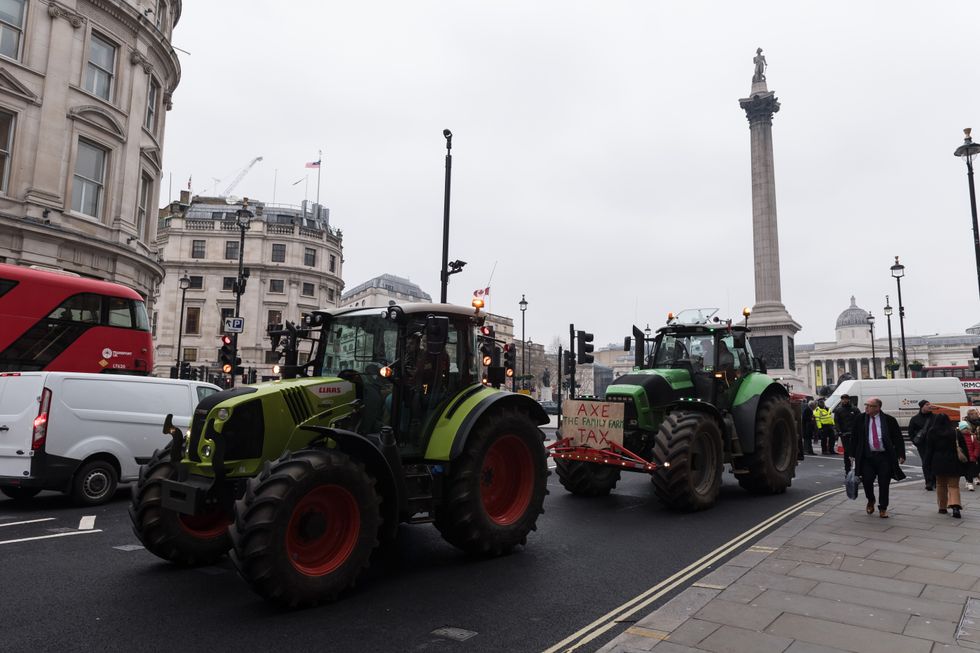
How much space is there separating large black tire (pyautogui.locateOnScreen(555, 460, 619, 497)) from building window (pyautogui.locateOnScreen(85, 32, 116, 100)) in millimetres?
22255

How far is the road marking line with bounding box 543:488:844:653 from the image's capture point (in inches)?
174

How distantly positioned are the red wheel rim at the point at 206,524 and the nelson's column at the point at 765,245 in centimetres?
3570

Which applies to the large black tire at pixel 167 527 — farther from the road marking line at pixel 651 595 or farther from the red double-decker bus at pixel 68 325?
the red double-decker bus at pixel 68 325

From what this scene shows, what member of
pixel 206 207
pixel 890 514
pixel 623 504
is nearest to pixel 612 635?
pixel 623 504

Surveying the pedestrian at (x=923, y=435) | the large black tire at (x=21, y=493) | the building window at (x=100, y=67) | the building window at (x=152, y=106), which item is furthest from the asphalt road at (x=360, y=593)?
the building window at (x=152, y=106)

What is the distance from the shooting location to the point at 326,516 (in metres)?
5.14

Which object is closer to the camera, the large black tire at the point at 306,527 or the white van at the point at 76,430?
the large black tire at the point at 306,527

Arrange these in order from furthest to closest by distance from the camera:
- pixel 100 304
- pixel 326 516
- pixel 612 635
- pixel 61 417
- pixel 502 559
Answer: pixel 100 304 < pixel 61 417 < pixel 502 559 < pixel 326 516 < pixel 612 635

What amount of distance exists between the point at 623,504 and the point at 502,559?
3.97m

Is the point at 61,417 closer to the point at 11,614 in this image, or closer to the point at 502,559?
the point at 11,614

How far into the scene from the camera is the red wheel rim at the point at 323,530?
495cm

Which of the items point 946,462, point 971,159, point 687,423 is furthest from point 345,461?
point 971,159

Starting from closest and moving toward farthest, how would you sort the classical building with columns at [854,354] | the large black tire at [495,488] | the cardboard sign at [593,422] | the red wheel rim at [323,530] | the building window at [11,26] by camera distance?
the red wheel rim at [323,530] < the large black tire at [495,488] < the cardboard sign at [593,422] < the building window at [11,26] < the classical building with columns at [854,354]

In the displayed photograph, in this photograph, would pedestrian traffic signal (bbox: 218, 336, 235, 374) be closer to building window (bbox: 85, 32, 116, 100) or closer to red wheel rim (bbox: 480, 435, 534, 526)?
red wheel rim (bbox: 480, 435, 534, 526)
